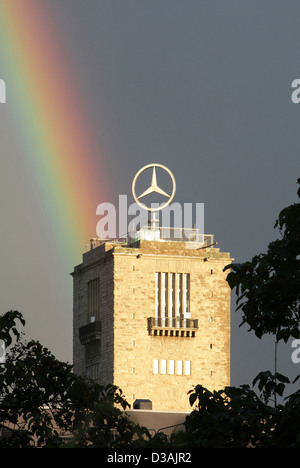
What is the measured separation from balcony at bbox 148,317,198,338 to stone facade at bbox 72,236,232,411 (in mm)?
136

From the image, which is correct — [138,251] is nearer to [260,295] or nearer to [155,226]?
[155,226]

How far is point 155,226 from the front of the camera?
183 metres

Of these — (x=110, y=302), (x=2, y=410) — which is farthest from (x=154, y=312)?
(x=2, y=410)

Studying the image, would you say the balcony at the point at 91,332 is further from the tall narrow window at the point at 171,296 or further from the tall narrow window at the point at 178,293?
the tall narrow window at the point at 178,293

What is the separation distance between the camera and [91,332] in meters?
178

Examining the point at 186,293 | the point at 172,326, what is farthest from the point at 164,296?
the point at 172,326

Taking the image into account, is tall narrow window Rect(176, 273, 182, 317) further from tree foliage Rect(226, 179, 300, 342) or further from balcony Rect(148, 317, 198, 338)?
tree foliage Rect(226, 179, 300, 342)

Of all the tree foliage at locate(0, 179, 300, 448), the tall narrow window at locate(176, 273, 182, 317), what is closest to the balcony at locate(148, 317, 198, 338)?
the tall narrow window at locate(176, 273, 182, 317)

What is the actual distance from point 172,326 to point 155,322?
261cm

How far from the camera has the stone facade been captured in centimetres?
17288

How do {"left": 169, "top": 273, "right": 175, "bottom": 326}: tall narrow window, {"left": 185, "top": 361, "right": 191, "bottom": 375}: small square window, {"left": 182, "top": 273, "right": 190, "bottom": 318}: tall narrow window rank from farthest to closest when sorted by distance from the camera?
{"left": 169, "top": 273, "right": 175, "bottom": 326}: tall narrow window → {"left": 182, "top": 273, "right": 190, "bottom": 318}: tall narrow window → {"left": 185, "top": 361, "right": 191, "bottom": 375}: small square window

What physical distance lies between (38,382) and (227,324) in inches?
6124

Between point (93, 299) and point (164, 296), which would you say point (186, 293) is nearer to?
point (164, 296)
